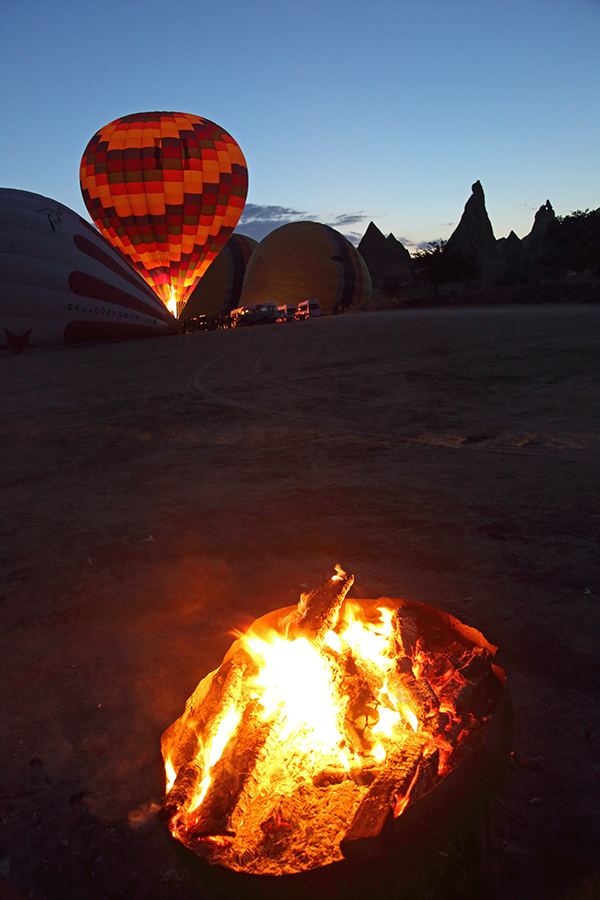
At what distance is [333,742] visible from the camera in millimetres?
2127

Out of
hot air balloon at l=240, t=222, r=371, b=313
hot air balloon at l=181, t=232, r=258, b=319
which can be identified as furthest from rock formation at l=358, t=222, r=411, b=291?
hot air balloon at l=240, t=222, r=371, b=313

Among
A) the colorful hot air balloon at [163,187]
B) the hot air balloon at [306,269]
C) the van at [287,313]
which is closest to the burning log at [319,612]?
the colorful hot air balloon at [163,187]

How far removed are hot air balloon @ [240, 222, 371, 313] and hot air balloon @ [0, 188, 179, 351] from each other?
1891cm

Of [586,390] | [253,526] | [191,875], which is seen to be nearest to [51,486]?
[253,526]

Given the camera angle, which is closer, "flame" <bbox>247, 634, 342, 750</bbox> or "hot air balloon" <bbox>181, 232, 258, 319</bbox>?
"flame" <bbox>247, 634, 342, 750</bbox>

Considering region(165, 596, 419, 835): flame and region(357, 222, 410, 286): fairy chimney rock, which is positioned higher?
region(357, 222, 410, 286): fairy chimney rock

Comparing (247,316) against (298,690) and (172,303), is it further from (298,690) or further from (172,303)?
(298,690)

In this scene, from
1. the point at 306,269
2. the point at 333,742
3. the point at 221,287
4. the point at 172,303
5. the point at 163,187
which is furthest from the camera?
the point at 221,287

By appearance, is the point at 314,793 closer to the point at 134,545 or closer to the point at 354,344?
the point at 134,545

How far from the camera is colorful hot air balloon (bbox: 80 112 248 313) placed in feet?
77.3

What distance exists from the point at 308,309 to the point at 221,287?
10.7 metres

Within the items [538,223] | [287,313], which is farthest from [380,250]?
[287,313]

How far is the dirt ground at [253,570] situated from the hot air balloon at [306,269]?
3232cm

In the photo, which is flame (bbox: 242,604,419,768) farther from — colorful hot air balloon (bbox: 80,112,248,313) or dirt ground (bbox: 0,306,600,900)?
colorful hot air balloon (bbox: 80,112,248,313)
